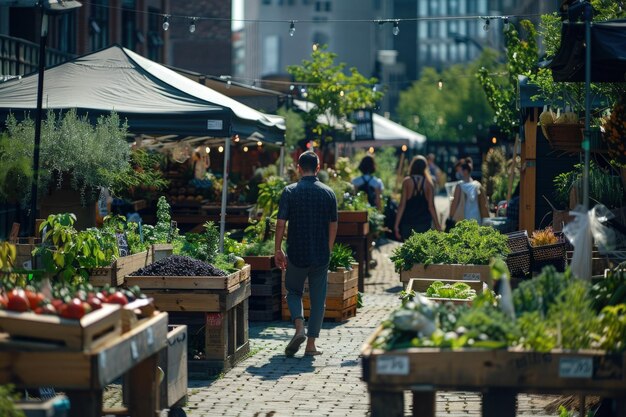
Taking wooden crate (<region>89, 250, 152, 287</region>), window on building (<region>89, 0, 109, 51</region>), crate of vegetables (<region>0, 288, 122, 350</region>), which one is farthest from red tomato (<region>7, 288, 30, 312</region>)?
window on building (<region>89, 0, 109, 51</region>)

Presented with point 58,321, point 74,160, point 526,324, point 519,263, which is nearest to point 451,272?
point 519,263

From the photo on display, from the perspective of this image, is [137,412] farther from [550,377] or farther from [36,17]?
[36,17]

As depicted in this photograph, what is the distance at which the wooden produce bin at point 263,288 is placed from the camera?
15.0 meters

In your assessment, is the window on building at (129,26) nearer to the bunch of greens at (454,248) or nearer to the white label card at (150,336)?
the bunch of greens at (454,248)

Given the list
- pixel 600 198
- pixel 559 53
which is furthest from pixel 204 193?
pixel 559 53

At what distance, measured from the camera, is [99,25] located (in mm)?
32219

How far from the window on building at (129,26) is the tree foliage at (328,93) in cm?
514

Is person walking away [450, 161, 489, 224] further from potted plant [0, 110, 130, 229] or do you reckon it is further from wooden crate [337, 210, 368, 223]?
potted plant [0, 110, 130, 229]

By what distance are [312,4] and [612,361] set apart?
5134 inches

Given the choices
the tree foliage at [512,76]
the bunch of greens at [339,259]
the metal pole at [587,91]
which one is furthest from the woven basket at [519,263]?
the tree foliage at [512,76]

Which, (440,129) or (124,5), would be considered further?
(440,129)

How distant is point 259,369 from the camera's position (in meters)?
11.8

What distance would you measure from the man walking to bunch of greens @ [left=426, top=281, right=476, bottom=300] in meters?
1.40

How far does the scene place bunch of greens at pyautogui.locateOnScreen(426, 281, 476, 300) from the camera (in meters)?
10.6
